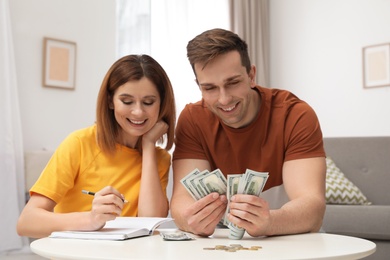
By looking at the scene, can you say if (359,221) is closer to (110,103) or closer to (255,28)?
(110,103)

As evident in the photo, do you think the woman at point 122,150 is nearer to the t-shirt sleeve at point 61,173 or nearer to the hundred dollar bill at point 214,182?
the t-shirt sleeve at point 61,173

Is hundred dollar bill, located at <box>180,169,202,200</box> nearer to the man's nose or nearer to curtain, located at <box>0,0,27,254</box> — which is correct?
the man's nose

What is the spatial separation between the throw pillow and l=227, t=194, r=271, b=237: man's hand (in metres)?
2.80

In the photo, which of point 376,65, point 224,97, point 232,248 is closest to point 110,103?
point 224,97

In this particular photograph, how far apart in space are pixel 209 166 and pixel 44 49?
9.48 feet

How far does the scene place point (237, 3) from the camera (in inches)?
241

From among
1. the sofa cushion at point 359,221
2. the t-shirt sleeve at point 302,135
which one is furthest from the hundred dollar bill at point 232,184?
the sofa cushion at point 359,221

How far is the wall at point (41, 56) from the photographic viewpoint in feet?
15.4

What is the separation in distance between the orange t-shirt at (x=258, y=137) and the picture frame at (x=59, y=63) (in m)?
2.69

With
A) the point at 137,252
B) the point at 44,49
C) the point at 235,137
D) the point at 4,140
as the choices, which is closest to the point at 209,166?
the point at 235,137

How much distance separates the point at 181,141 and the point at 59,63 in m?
2.84

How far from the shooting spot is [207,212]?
178cm

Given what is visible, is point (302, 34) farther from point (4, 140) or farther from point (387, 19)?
point (4, 140)

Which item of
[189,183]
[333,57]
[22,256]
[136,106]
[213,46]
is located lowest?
[22,256]
